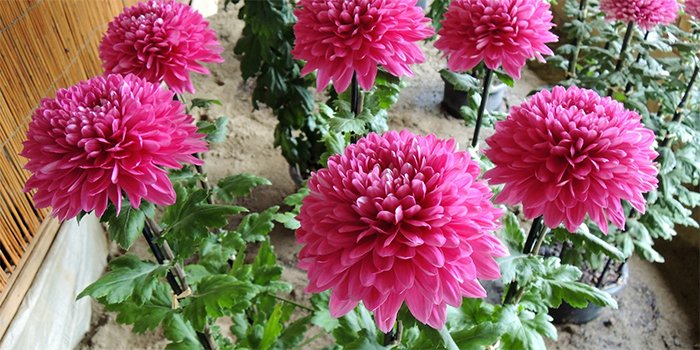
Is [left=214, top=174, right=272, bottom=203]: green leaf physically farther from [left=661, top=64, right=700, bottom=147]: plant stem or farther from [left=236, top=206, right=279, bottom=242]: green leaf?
[left=661, top=64, right=700, bottom=147]: plant stem

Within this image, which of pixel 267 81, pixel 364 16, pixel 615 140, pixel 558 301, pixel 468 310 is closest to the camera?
pixel 615 140

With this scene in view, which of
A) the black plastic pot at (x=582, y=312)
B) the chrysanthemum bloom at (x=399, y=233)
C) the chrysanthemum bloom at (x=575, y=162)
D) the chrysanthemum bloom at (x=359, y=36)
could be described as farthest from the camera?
the black plastic pot at (x=582, y=312)

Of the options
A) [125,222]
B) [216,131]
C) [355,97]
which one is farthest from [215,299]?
[355,97]

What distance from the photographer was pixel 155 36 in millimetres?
897

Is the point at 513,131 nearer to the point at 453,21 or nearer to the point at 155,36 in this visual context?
the point at 453,21

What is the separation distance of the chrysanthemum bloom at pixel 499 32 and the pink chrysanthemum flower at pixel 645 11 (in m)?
0.61

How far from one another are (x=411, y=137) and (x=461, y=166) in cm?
8

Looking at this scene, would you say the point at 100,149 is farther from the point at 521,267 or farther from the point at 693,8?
the point at 693,8

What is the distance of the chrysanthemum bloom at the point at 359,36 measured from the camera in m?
0.79

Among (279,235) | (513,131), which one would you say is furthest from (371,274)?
(279,235)

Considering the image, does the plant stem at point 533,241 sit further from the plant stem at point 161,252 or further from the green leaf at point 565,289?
the plant stem at point 161,252

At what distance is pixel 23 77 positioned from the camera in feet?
4.00

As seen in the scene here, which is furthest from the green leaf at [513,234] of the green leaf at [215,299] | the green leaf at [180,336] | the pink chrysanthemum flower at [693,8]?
the pink chrysanthemum flower at [693,8]

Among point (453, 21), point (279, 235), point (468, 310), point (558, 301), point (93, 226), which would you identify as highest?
point (453, 21)
